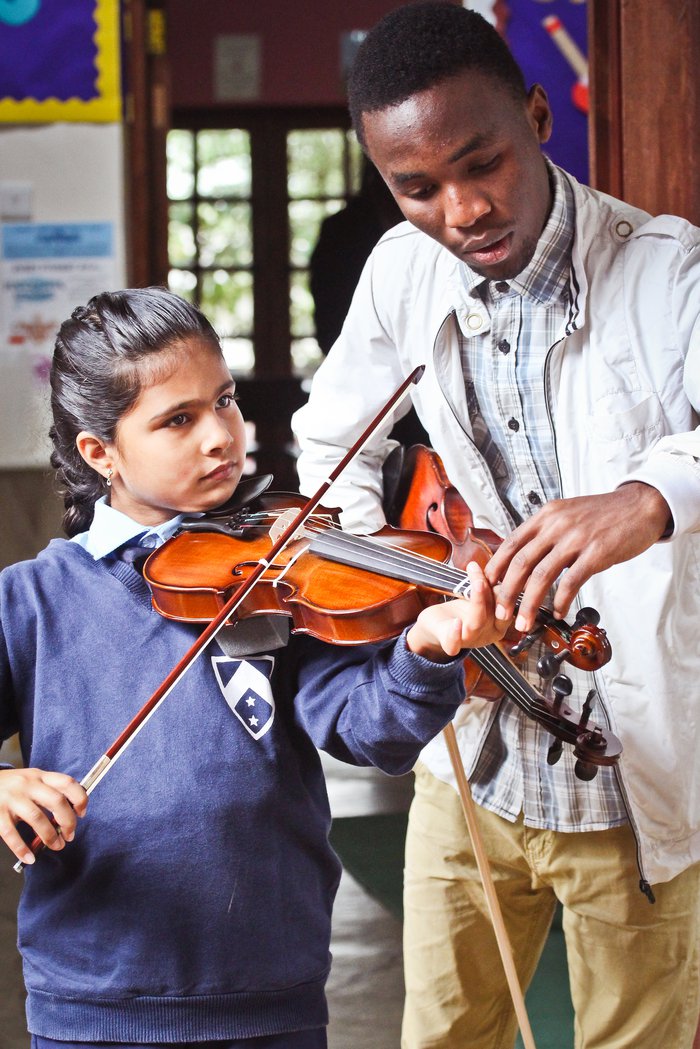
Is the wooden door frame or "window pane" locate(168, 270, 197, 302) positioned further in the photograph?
"window pane" locate(168, 270, 197, 302)

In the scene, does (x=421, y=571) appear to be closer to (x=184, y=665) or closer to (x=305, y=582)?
(x=305, y=582)

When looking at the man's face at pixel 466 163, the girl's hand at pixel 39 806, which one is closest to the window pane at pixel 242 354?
the man's face at pixel 466 163

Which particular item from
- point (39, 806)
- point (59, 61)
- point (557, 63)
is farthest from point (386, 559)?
point (59, 61)

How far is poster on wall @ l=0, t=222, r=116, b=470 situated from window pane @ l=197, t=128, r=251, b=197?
3.51 meters

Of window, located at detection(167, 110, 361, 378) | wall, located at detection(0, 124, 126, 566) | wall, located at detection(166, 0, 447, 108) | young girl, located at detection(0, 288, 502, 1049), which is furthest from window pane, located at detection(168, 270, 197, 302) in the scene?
young girl, located at detection(0, 288, 502, 1049)

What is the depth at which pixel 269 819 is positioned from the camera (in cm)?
120

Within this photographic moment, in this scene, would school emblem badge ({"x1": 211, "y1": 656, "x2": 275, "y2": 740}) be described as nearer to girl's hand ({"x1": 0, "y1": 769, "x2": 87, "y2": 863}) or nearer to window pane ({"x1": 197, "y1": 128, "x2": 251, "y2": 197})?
girl's hand ({"x1": 0, "y1": 769, "x2": 87, "y2": 863})

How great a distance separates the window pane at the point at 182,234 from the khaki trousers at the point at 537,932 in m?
5.45

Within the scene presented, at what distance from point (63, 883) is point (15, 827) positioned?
Answer: 14 centimetres

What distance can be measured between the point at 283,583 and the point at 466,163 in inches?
18.8

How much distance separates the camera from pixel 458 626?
104cm

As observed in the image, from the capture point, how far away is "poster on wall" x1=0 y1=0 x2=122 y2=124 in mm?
3062

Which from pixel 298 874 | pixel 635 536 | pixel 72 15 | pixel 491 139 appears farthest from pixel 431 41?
pixel 72 15

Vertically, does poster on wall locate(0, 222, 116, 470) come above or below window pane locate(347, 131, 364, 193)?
below
